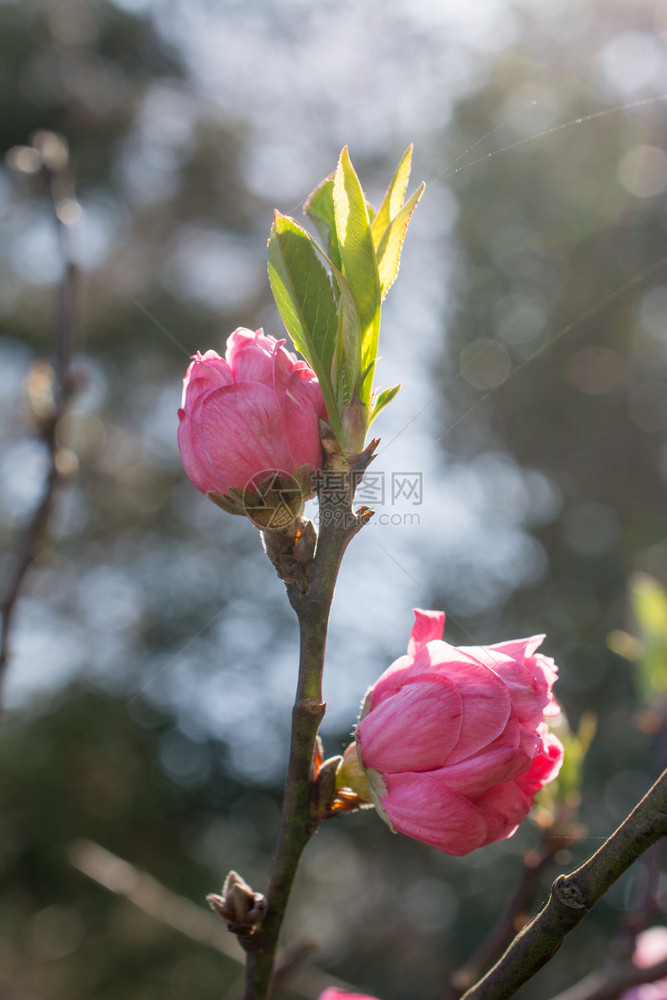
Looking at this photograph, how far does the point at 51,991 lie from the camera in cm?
255

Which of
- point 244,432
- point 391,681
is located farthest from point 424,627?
point 244,432

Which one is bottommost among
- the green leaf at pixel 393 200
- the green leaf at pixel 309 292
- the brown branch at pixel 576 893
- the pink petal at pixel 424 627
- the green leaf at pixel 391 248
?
the brown branch at pixel 576 893

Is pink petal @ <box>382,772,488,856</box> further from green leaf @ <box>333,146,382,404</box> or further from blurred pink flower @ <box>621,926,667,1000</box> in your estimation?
blurred pink flower @ <box>621,926,667,1000</box>

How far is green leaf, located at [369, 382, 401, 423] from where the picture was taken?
1.24ft

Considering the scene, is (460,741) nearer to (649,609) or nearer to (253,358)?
(253,358)

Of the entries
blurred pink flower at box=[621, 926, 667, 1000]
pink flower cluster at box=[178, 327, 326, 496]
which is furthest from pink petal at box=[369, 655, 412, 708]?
blurred pink flower at box=[621, 926, 667, 1000]

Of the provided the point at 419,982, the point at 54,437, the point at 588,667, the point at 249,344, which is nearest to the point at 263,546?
the point at 249,344

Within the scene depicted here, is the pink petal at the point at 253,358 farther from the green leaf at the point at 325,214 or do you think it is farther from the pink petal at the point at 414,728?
the pink petal at the point at 414,728

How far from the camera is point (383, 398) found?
0.38 metres

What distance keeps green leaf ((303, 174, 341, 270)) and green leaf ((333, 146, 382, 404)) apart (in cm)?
3

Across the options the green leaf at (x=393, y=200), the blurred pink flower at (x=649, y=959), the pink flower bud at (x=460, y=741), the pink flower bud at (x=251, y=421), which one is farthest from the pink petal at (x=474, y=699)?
the blurred pink flower at (x=649, y=959)

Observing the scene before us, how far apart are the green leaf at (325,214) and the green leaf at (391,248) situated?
0.02 m

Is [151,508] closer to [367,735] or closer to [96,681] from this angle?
[96,681]

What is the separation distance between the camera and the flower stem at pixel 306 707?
344 mm
